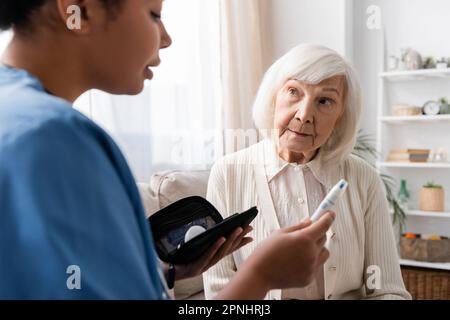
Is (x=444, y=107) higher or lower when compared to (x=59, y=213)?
lower

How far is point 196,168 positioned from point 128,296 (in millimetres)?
1924

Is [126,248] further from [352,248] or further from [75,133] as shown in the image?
[352,248]

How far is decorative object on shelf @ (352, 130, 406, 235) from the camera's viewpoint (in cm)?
277

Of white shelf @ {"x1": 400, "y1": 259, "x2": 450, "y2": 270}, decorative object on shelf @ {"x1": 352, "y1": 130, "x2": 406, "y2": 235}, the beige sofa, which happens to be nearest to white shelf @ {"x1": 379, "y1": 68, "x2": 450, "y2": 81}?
decorative object on shelf @ {"x1": 352, "y1": 130, "x2": 406, "y2": 235}

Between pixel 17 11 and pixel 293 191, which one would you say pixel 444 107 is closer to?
pixel 293 191

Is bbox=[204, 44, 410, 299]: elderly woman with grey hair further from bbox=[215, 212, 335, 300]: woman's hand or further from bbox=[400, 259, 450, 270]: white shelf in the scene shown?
bbox=[400, 259, 450, 270]: white shelf

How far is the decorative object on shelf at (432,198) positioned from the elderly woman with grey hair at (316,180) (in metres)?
1.85

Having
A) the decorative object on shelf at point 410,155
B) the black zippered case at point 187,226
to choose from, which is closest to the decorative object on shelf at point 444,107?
the decorative object on shelf at point 410,155

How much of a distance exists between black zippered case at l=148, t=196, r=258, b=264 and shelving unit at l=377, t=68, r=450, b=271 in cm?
232

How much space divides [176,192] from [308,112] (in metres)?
0.87

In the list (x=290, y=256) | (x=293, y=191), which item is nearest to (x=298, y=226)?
(x=290, y=256)

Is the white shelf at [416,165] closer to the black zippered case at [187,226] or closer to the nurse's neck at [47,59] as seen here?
the black zippered case at [187,226]

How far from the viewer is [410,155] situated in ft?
9.21

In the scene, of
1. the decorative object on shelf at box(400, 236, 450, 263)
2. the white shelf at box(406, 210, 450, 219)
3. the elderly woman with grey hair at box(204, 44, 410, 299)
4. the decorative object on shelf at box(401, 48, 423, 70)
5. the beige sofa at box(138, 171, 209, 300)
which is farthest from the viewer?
the decorative object on shelf at box(401, 48, 423, 70)
